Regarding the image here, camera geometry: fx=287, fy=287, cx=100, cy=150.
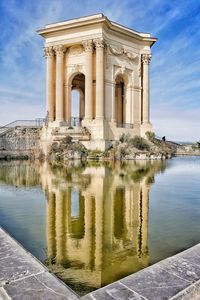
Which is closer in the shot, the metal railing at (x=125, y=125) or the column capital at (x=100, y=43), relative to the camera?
the column capital at (x=100, y=43)

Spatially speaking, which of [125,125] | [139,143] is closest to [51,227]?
[139,143]

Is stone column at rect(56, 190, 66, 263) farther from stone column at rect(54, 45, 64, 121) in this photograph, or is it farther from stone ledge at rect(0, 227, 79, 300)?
stone column at rect(54, 45, 64, 121)

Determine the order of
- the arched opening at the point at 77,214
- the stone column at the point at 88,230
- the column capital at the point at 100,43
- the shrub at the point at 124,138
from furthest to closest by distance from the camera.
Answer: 1. the shrub at the point at 124,138
2. the column capital at the point at 100,43
3. the arched opening at the point at 77,214
4. the stone column at the point at 88,230

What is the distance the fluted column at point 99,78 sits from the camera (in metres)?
28.3

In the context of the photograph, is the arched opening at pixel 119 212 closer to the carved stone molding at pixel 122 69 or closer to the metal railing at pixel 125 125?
the metal railing at pixel 125 125

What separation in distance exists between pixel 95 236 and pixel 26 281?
7.06ft

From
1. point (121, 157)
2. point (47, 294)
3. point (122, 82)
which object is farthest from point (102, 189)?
point (122, 82)

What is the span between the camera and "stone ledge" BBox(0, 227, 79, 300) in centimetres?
243

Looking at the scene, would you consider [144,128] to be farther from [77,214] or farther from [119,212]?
[77,214]

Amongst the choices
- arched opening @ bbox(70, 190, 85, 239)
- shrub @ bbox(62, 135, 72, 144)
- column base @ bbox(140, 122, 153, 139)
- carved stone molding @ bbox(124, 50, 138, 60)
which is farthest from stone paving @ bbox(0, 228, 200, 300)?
carved stone molding @ bbox(124, 50, 138, 60)

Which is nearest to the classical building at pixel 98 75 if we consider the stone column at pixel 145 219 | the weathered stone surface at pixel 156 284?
the stone column at pixel 145 219

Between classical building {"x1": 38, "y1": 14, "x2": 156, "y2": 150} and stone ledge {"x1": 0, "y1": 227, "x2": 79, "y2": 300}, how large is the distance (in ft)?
79.7

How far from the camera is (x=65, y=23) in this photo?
29.8 m

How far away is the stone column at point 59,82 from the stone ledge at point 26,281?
28.1m
